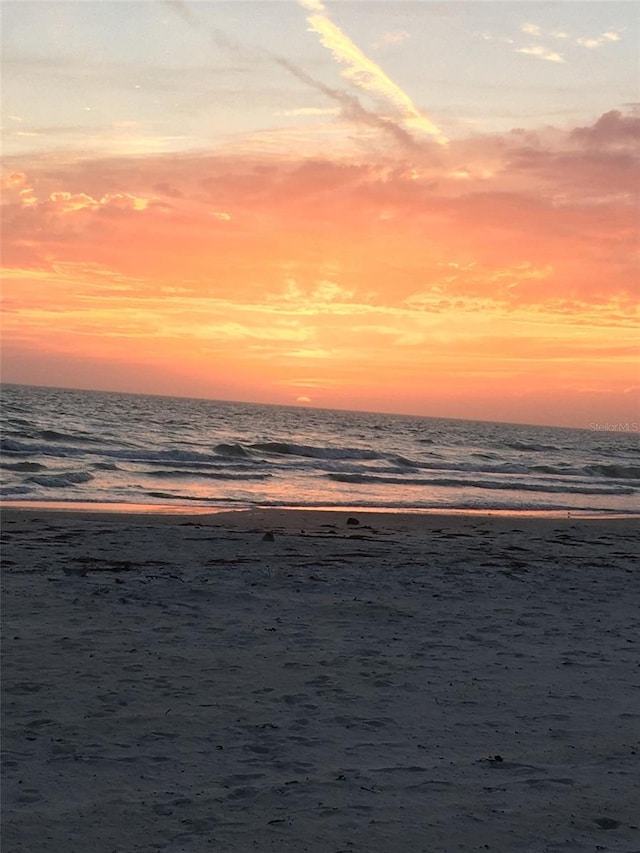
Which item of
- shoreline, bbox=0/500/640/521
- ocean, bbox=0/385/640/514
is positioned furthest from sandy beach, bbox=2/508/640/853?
ocean, bbox=0/385/640/514

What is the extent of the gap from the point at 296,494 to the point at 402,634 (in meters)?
18.7

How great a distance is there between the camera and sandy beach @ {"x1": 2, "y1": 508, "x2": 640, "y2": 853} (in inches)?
172

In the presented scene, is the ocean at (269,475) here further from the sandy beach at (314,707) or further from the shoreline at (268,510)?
the sandy beach at (314,707)

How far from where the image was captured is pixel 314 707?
237 inches

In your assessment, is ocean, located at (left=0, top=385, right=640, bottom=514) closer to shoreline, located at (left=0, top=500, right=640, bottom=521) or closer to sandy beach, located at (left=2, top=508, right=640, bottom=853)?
shoreline, located at (left=0, top=500, right=640, bottom=521)

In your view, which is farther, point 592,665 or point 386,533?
point 386,533

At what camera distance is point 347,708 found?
238 inches

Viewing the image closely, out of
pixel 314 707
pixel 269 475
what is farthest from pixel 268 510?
pixel 314 707

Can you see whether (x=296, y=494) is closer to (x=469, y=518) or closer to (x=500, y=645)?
(x=469, y=518)

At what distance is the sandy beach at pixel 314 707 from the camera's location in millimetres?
4375

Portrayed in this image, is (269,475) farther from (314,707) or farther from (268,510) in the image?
(314,707)

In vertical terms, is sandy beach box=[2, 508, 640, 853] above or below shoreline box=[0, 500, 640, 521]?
above

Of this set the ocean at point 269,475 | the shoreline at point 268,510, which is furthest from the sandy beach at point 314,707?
the ocean at point 269,475

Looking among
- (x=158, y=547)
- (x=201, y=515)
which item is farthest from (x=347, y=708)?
(x=201, y=515)
